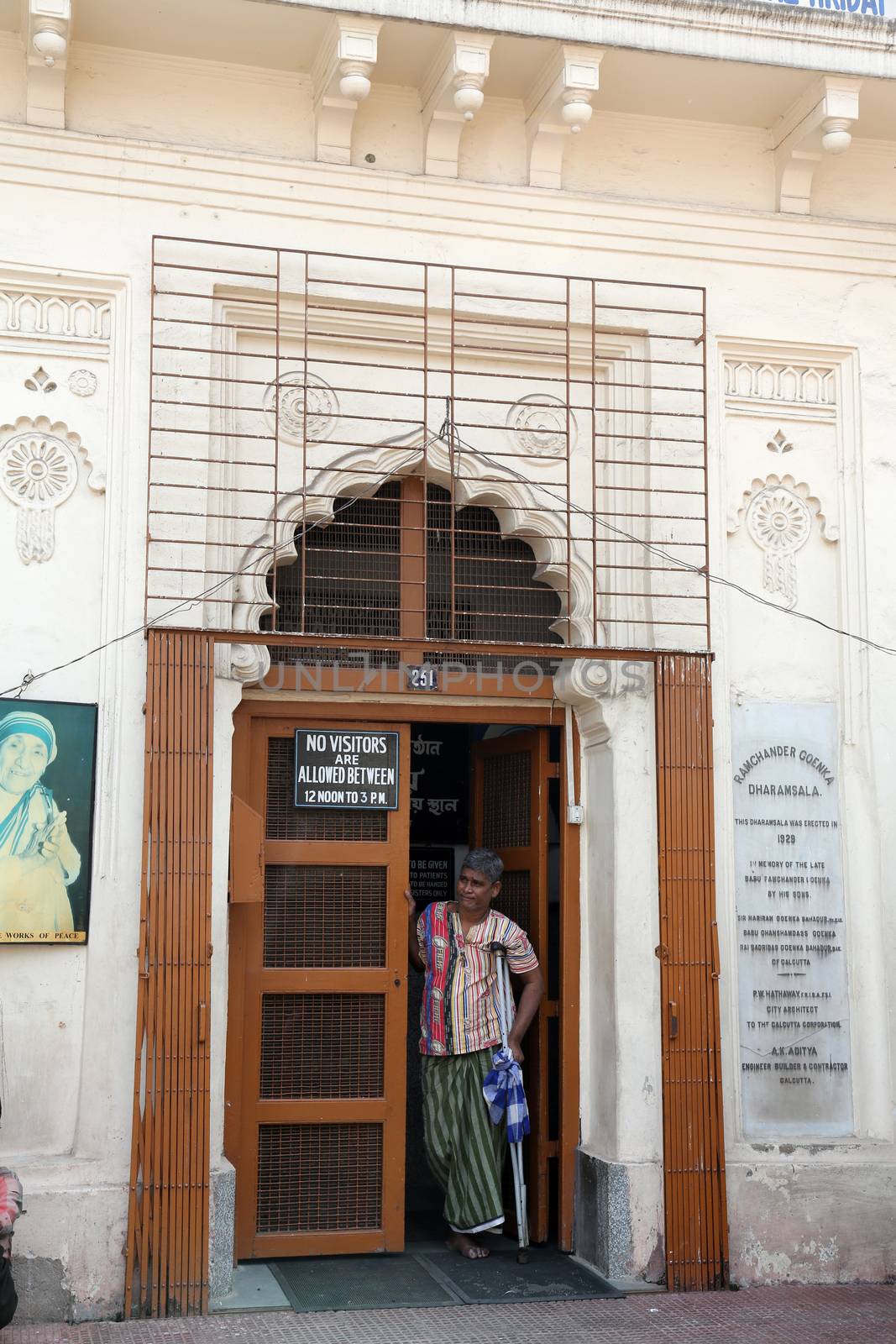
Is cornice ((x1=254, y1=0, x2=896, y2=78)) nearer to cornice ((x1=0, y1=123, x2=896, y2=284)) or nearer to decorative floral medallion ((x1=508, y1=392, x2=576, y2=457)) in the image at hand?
cornice ((x1=0, y1=123, x2=896, y2=284))

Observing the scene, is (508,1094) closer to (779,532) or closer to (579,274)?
(779,532)

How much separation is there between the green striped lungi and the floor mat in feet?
0.71

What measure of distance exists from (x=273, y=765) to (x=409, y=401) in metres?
1.81

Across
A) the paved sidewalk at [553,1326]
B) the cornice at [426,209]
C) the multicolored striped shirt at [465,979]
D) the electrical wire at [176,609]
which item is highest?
the cornice at [426,209]

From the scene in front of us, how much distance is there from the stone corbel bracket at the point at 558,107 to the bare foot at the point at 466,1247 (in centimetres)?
500

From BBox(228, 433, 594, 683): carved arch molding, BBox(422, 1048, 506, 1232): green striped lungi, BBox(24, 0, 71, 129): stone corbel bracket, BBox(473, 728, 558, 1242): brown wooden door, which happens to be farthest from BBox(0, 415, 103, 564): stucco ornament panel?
BBox(422, 1048, 506, 1232): green striped lungi

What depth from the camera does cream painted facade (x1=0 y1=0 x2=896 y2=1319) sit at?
20.2 feet

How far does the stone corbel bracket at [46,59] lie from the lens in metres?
6.09

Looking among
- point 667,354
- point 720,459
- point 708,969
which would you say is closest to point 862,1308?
point 708,969

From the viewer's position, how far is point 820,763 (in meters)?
7.04

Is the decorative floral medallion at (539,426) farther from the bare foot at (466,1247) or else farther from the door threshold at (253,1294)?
the door threshold at (253,1294)

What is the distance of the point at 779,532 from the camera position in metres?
7.16

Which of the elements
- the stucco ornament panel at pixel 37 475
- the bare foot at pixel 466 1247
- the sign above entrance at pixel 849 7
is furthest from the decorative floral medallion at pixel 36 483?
the sign above entrance at pixel 849 7

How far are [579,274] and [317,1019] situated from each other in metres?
3.73
